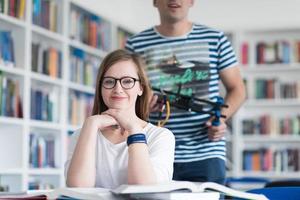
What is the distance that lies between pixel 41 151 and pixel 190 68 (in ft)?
8.80

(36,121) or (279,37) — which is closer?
(36,121)

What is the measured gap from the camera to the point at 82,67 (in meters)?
5.78

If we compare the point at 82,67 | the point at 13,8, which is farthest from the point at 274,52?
the point at 13,8

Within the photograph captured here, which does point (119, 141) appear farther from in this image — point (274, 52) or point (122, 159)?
point (274, 52)

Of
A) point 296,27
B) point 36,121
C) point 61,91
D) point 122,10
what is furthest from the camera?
point 122,10

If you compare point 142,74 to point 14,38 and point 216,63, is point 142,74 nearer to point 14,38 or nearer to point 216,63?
point 216,63

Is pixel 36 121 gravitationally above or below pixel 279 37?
below

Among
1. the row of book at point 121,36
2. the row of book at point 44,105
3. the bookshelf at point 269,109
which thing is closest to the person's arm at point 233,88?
the row of book at point 44,105

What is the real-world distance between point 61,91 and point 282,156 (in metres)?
2.67

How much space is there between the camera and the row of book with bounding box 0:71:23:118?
459 centimetres

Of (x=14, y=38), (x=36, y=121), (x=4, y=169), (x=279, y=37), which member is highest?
(x=279, y=37)

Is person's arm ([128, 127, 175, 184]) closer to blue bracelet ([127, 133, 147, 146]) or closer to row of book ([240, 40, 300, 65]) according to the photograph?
blue bracelet ([127, 133, 147, 146])

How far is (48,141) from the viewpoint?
526 centimetres

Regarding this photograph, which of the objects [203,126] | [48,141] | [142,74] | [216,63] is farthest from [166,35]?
[48,141]
